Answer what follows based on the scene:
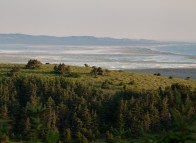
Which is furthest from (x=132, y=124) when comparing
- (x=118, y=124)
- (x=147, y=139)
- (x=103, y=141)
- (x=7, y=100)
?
(x=147, y=139)

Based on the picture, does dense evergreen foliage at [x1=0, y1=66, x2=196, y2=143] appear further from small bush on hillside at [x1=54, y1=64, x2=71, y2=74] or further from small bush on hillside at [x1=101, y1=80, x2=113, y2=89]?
small bush on hillside at [x1=54, y1=64, x2=71, y2=74]

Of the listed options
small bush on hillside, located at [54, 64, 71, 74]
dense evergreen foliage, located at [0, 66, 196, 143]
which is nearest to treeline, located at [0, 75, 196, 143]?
dense evergreen foliage, located at [0, 66, 196, 143]

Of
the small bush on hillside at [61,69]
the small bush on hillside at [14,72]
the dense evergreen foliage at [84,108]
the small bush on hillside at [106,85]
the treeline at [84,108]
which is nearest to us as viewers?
the dense evergreen foliage at [84,108]

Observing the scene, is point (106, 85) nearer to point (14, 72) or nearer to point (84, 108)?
point (84, 108)

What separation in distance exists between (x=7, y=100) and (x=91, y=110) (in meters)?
16.7

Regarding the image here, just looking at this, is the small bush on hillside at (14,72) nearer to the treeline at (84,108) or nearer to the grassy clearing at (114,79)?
the grassy clearing at (114,79)

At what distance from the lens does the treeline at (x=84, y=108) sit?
252 ft

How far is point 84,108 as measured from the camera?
80.4 metres

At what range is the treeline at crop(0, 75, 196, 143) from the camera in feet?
252

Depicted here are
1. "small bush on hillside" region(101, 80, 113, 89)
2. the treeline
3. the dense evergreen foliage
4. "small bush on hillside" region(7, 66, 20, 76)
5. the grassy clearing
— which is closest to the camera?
the dense evergreen foliage

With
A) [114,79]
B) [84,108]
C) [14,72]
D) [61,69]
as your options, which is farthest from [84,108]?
[14,72]

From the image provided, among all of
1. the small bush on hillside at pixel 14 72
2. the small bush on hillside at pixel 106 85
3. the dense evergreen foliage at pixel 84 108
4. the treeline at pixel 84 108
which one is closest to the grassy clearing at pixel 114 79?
the small bush on hillside at pixel 106 85

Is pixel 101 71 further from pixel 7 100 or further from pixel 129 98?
pixel 7 100

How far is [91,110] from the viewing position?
268 feet
